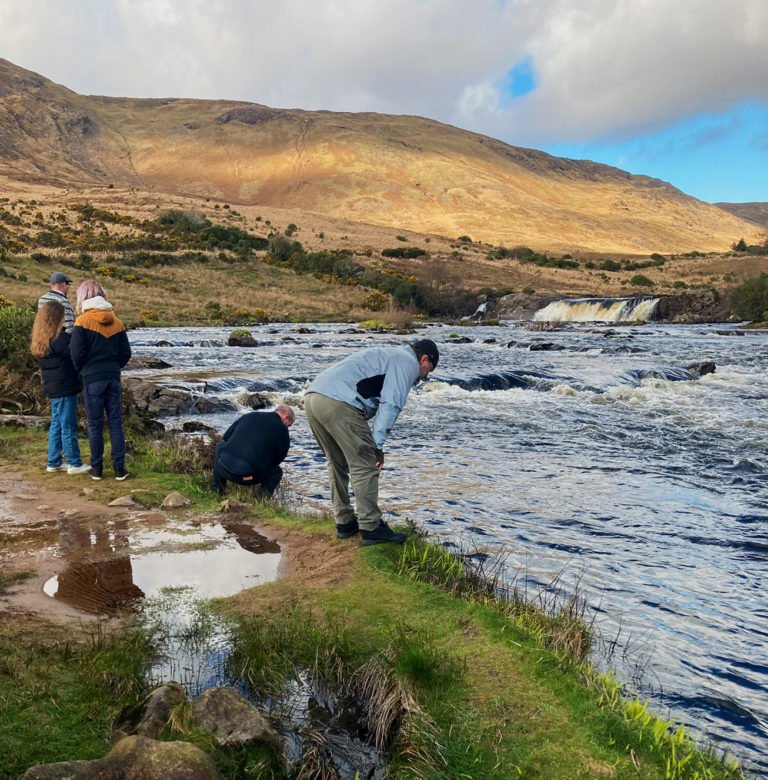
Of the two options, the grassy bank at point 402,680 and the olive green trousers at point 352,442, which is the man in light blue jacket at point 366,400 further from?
the grassy bank at point 402,680

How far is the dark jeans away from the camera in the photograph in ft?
30.1

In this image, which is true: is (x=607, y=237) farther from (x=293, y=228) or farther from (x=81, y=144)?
(x=81, y=144)

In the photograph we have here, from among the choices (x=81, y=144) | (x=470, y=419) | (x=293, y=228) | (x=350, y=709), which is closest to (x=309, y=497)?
(x=350, y=709)

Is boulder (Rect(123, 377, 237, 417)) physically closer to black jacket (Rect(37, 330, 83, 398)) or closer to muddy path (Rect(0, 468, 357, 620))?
black jacket (Rect(37, 330, 83, 398))

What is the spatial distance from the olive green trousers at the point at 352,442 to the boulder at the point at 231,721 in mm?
2950

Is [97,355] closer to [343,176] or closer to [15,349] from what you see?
[15,349]

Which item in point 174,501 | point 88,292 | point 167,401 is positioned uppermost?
point 88,292

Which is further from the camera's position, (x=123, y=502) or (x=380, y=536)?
(x=123, y=502)

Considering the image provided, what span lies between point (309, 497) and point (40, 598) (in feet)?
17.1

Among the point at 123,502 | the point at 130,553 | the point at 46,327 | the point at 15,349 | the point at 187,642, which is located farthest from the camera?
the point at 15,349

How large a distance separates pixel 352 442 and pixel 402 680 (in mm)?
2698

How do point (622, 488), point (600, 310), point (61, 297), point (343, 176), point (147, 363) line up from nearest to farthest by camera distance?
point (61, 297) → point (622, 488) → point (147, 363) → point (600, 310) → point (343, 176)

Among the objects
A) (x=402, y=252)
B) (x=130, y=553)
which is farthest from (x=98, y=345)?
(x=402, y=252)

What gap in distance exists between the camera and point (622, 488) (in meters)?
11.3
